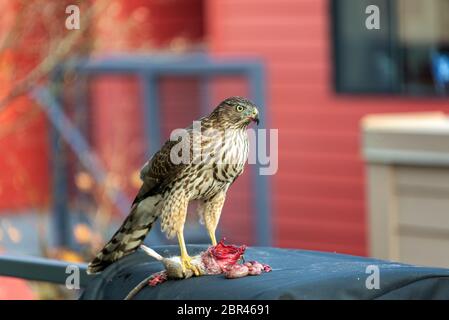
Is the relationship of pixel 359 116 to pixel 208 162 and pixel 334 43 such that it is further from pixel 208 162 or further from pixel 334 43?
pixel 208 162

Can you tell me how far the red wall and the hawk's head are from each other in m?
7.44

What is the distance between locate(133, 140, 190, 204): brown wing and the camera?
11.5 ft

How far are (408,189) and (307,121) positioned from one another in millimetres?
5025

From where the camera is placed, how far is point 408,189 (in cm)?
628

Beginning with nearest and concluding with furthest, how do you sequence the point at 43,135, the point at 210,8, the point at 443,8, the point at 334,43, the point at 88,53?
1. the point at 88,53
2. the point at 443,8
3. the point at 334,43
4. the point at 210,8
5. the point at 43,135

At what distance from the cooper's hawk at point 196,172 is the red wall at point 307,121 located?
23.9ft

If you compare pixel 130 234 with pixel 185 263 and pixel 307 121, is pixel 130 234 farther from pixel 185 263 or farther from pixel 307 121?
pixel 307 121

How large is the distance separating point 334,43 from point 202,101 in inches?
53.6

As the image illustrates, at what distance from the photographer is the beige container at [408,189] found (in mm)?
6121

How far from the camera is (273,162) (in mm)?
3439

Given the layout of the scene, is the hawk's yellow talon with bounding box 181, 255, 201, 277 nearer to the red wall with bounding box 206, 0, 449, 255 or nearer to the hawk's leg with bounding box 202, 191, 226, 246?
the hawk's leg with bounding box 202, 191, 226, 246

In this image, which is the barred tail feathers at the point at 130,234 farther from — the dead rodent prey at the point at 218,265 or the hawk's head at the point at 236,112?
the hawk's head at the point at 236,112

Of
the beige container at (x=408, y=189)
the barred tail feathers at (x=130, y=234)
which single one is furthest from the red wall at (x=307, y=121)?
the barred tail feathers at (x=130, y=234)

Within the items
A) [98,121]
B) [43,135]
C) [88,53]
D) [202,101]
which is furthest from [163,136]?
[43,135]
